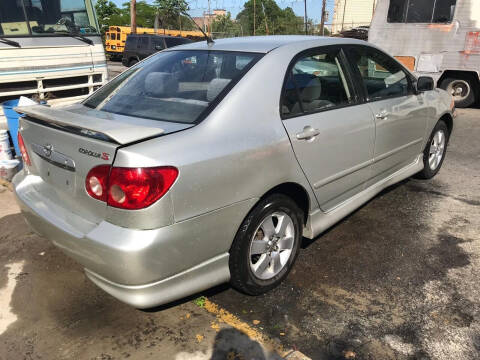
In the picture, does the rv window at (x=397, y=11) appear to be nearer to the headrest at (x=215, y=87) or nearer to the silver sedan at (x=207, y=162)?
the silver sedan at (x=207, y=162)

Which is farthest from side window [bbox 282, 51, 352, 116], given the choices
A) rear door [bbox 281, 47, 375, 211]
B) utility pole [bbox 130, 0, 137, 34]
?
utility pole [bbox 130, 0, 137, 34]

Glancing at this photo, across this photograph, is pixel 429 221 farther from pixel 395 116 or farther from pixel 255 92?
pixel 255 92

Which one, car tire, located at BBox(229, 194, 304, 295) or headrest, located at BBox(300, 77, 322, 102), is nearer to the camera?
car tire, located at BBox(229, 194, 304, 295)

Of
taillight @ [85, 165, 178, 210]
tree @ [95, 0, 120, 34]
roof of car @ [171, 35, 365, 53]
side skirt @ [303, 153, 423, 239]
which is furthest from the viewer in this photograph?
tree @ [95, 0, 120, 34]

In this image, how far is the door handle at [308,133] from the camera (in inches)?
108

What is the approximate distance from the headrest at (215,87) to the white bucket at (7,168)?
3447 millimetres

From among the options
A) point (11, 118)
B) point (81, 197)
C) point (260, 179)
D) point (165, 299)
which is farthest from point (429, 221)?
point (11, 118)

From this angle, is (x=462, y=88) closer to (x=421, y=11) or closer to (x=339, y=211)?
(x=421, y=11)

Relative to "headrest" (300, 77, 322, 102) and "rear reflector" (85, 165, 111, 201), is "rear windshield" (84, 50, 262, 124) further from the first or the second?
"rear reflector" (85, 165, 111, 201)

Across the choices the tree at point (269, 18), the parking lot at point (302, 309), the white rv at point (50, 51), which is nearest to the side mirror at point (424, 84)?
the parking lot at point (302, 309)

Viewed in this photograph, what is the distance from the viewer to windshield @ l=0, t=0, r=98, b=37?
17.4 ft

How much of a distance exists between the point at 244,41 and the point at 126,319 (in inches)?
86.4

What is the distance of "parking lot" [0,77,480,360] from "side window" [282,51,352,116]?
1.25m

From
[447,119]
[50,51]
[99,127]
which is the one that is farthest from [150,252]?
[50,51]
